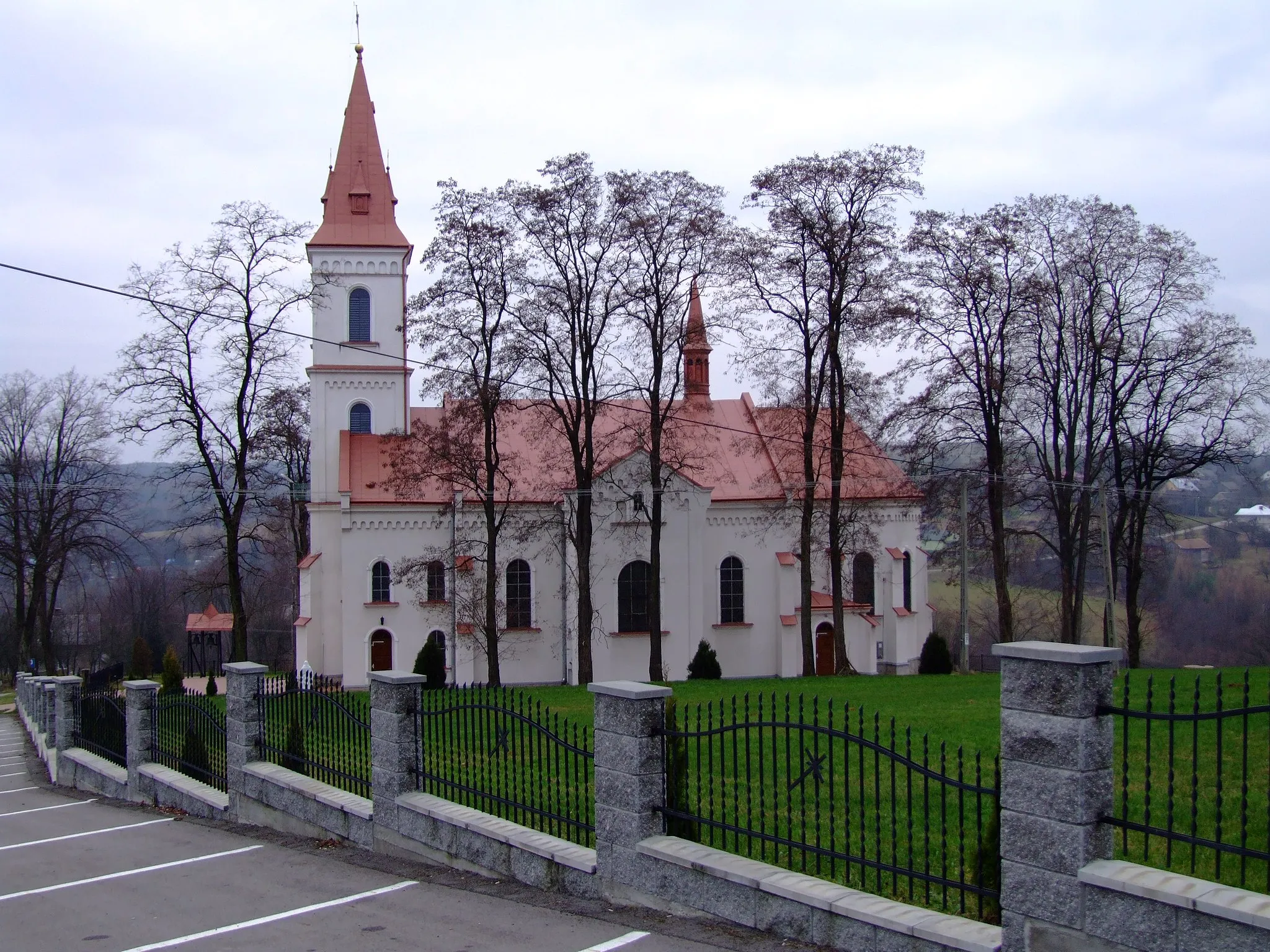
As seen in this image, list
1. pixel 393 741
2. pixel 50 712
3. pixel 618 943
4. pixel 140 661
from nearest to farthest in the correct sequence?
pixel 618 943 < pixel 393 741 < pixel 50 712 < pixel 140 661

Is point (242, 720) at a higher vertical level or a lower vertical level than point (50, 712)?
higher

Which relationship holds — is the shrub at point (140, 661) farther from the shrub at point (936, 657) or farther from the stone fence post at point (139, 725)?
the shrub at point (936, 657)

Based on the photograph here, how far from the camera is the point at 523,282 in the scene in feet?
91.5

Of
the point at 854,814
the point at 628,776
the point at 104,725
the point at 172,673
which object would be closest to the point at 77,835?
the point at 104,725

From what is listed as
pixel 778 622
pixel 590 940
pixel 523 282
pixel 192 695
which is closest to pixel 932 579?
pixel 778 622

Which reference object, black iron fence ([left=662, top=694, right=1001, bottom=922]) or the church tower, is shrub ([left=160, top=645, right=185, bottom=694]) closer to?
the church tower

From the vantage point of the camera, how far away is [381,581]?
3359 cm

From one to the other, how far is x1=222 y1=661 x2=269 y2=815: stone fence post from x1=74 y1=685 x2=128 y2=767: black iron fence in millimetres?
4231

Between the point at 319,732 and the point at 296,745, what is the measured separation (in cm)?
60

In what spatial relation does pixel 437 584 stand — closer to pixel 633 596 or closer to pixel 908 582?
pixel 633 596

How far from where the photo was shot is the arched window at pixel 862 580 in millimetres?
36094

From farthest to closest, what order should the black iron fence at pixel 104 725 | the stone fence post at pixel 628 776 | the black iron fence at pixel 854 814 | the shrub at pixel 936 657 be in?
the shrub at pixel 936 657 < the black iron fence at pixel 104 725 < the stone fence post at pixel 628 776 < the black iron fence at pixel 854 814

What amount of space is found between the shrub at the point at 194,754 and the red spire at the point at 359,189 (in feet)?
74.9

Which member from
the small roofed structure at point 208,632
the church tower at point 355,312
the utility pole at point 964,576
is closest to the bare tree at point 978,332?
the utility pole at point 964,576
